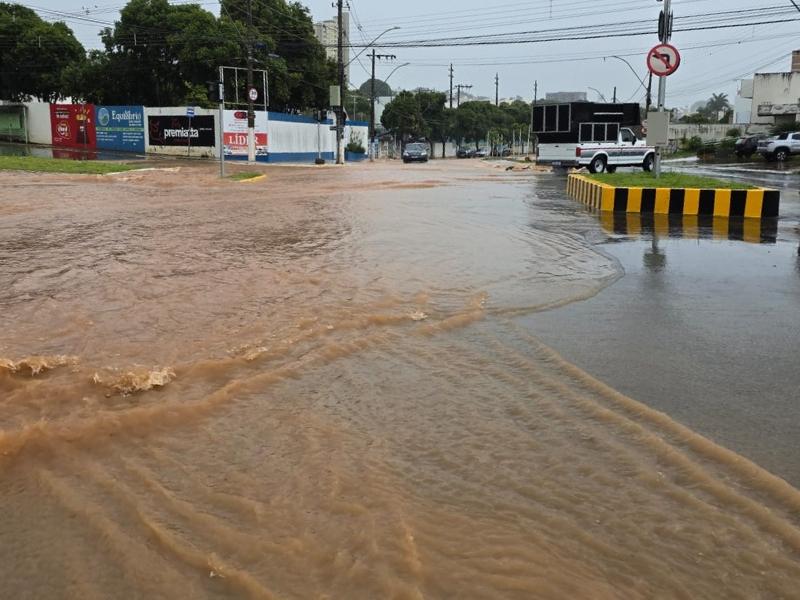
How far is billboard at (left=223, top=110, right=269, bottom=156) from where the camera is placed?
41.3 m

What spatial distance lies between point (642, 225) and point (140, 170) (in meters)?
20.0

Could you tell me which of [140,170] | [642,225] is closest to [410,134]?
[140,170]

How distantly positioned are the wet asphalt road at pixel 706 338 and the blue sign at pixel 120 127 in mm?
40115

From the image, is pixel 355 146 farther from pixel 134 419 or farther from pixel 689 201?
pixel 134 419

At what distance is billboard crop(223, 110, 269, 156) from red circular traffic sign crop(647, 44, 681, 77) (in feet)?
99.6

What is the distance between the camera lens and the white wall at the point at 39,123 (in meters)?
46.6

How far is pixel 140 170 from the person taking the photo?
1043 inches

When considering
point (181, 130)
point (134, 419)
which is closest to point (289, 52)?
point (181, 130)

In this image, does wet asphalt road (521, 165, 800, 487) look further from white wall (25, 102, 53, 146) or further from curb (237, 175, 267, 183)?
white wall (25, 102, 53, 146)

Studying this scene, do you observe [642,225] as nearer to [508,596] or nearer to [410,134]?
[508,596]

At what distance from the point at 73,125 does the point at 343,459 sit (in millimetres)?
48138

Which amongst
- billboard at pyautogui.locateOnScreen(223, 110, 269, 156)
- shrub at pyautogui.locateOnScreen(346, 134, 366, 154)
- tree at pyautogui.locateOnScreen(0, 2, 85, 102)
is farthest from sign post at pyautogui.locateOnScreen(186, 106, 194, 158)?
shrub at pyautogui.locateOnScreen(346, 134, 366, 154)

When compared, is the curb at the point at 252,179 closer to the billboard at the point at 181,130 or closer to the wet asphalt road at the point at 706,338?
the wet asphalt road at the point at 706,338

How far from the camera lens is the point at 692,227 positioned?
11.1m
